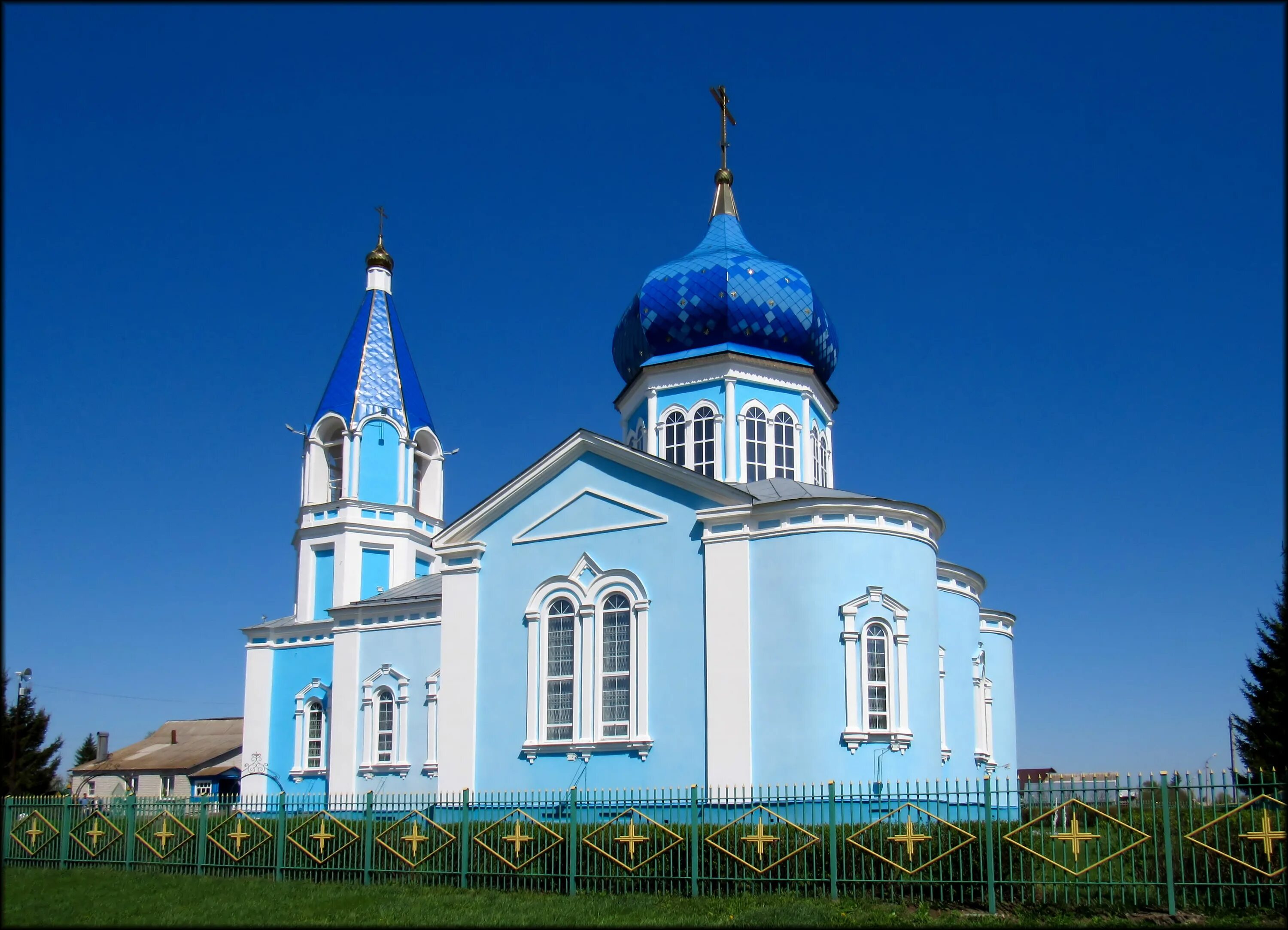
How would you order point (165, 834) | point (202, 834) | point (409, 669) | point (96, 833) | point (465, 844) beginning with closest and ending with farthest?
point (465, 844)
point (202, 834)
point (165, 834)
point (96, 833)
point (409, 669)

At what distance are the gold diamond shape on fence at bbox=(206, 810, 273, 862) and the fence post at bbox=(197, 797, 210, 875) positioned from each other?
0.25ft

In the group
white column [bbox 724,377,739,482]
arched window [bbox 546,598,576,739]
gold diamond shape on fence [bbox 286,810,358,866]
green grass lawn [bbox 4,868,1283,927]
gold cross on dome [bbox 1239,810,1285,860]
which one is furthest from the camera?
white column [bbox 724,377,739,482]

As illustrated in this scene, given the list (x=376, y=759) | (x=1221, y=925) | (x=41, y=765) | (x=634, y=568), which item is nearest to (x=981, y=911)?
(x=1221, y=925)

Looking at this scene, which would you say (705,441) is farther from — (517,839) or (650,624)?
(517,839)

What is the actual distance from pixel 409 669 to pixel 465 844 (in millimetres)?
7987

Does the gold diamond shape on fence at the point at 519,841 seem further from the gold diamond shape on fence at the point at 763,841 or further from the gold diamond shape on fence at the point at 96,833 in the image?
the gold diamond shape on fence at the point at 96,833

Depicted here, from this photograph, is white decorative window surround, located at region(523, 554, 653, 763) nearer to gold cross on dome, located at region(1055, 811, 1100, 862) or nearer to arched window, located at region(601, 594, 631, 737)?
arched window, located at region(601, 594, 631, 737)

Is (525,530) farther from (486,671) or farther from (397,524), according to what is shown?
(397,524)

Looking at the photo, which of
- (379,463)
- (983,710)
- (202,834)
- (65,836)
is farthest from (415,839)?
(379,463)

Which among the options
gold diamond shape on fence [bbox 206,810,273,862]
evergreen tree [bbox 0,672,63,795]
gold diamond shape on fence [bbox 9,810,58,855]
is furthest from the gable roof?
evergreen tree [bbox 0,672,63,795]

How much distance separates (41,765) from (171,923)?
20.4 metres

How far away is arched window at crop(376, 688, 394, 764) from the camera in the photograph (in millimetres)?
21984

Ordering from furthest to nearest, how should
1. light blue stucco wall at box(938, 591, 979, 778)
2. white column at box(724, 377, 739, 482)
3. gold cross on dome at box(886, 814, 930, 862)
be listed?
white column at box(724, 377, 739, 482)
light blue stucco wall at box(938, 591, 979, 778)
gold cross on dome at box(886, 814, 930, 862)

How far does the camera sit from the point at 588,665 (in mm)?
17594
